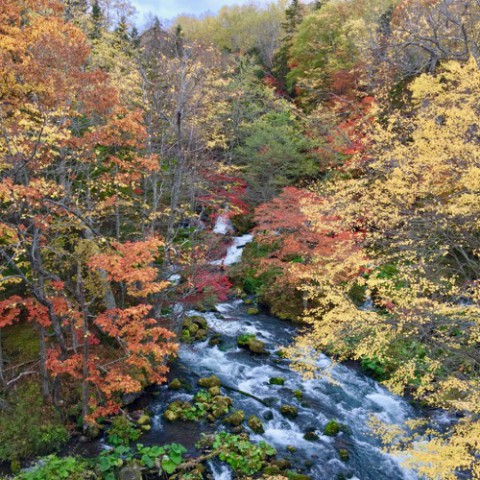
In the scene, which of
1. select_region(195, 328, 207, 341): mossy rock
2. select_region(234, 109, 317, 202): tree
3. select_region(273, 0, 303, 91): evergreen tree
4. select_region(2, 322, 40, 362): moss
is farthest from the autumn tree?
select_region(273, 0, 303, 91): evergreen tree

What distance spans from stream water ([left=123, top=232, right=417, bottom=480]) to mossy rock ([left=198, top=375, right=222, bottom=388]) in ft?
0.76

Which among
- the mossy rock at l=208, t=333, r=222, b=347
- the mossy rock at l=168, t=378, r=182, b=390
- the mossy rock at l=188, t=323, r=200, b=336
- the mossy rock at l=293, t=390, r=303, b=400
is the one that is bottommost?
the mossy rock at l=168, t=378, r=182, b=390

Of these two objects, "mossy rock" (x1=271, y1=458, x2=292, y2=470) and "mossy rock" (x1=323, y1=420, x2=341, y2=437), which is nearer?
"mossy rock" (x1=271, y1=458, x2=292, y2=470)

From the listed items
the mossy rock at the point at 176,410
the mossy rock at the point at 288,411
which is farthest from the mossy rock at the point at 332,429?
the mossy rock at the point at 176,410

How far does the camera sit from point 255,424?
10172mm

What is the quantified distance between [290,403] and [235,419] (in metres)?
2.03

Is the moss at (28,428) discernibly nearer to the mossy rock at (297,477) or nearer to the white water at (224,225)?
the mossy rock at (297,477)

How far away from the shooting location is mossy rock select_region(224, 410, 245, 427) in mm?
10195

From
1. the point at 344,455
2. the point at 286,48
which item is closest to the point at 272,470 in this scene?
the point at 344,455

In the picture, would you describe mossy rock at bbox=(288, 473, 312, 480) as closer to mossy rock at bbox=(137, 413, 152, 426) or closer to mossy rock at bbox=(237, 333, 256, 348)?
mossy rock at bbox=(137, 413, 152, 426)

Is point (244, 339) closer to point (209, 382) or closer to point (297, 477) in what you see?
point (209, 382)

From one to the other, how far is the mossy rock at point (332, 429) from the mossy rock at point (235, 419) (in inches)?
88.8

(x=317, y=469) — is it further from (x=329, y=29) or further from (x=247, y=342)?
(x=329, y=29)

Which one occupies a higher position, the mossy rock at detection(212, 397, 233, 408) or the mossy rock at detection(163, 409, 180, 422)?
the mossy rock at detection(212, 397, 233, 408)
